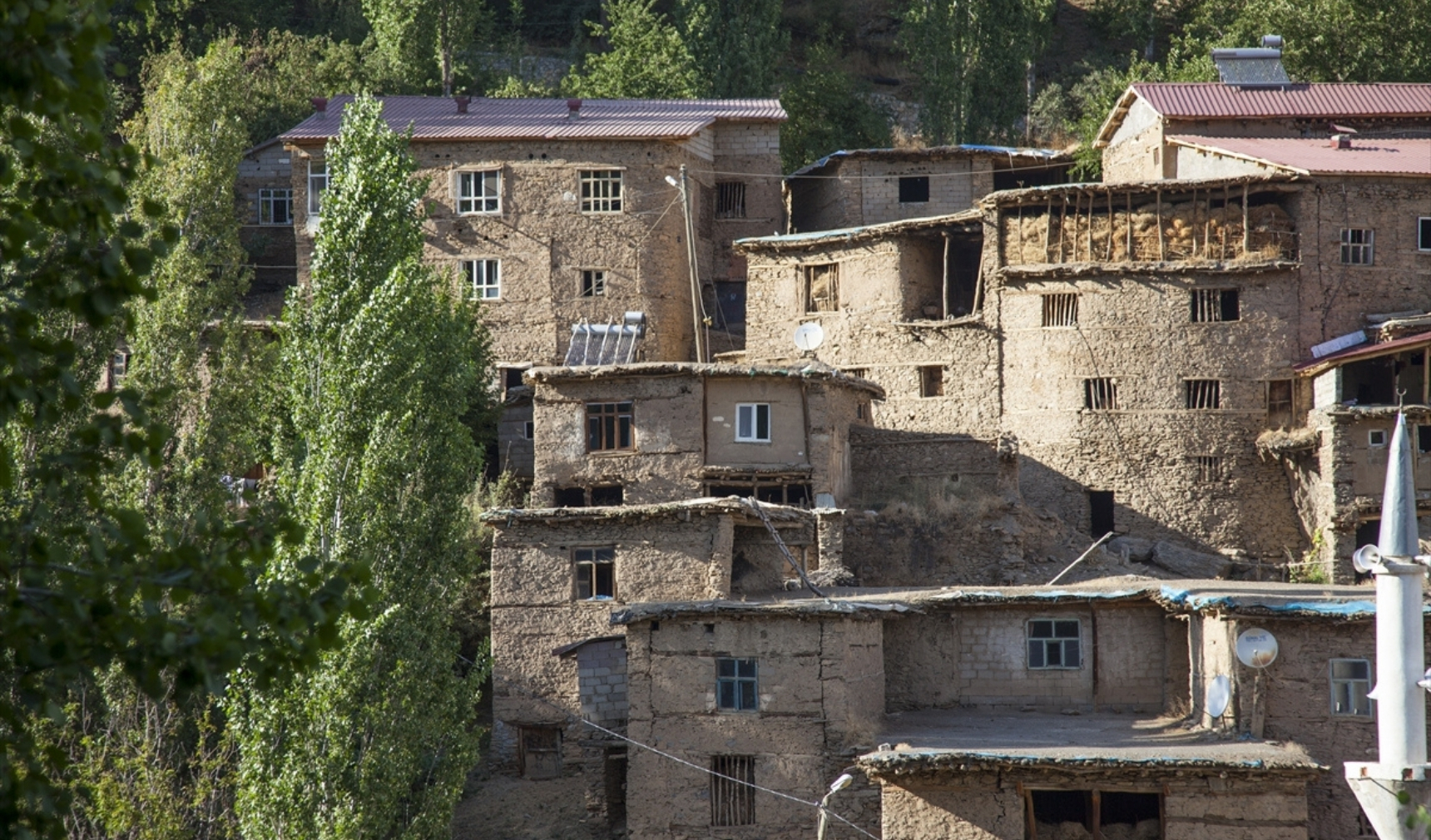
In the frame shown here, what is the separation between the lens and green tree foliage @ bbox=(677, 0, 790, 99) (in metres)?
43.6

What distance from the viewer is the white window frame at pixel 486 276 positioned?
120ft

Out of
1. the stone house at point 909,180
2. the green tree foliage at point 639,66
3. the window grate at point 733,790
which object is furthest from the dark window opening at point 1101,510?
the green tree foliage at point 639,66

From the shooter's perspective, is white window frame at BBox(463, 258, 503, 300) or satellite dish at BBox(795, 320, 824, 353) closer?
satellite dish at BBox(795, 320, 824, 353)

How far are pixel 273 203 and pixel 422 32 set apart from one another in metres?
6.93

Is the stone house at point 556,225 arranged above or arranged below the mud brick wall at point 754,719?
above

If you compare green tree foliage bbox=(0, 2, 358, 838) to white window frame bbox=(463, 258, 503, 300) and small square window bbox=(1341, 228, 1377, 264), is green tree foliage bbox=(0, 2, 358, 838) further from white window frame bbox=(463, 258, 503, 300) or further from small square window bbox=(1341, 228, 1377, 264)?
white window frame bbox=(463, 258, 503, 300)

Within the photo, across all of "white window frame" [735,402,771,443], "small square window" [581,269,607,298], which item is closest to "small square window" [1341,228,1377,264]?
"white window frame" [735,402,771,443]

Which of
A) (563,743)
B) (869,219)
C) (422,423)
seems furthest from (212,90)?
(869,219)

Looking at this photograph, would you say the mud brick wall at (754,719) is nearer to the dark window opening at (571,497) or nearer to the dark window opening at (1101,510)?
the dark window opening at (571,497)

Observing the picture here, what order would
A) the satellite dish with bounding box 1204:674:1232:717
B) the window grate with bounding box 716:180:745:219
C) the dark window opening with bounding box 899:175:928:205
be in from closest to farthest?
1. the satellite dish with bounding box 1204:674:1232:717
2. the dark window opening with bounding box 899:175:928:205
3. the window grate with bounding box 716:180:745:219

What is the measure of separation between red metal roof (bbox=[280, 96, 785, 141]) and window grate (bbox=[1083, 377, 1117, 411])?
10.9 meters

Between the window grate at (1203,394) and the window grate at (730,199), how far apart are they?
12.3m

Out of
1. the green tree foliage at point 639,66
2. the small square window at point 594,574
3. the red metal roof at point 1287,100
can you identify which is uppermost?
the green tree foliage at point 639,66

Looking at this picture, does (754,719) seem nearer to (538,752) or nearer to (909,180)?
(538,752)
